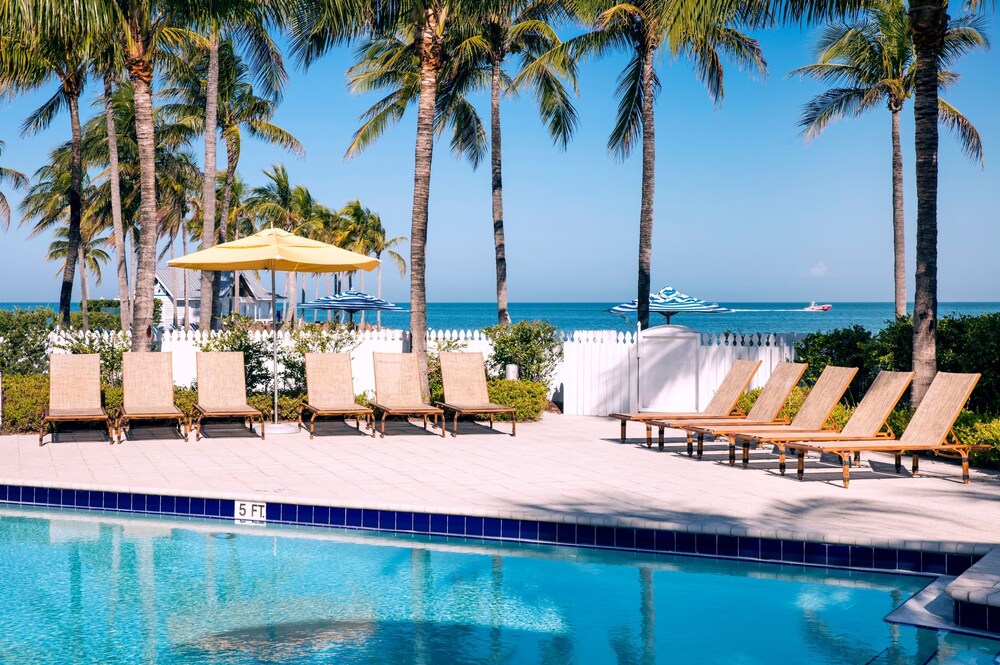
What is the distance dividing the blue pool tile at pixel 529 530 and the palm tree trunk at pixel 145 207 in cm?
795

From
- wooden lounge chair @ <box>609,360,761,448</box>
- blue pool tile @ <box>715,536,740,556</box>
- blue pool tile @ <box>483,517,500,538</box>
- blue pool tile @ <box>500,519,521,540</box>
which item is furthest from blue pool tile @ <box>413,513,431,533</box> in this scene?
wooden lounge chair @ <box>609,360,761,448</box>

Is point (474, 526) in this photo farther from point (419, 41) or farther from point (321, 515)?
point (419, 41)

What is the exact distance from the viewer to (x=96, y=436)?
37.2ft

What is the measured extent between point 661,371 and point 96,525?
9188 mm

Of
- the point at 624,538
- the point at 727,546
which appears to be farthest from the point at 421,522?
the point at 727,546

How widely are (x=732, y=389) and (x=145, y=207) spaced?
883cm

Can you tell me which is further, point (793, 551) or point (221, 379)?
point (221, 379)

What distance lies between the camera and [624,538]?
21.9ft

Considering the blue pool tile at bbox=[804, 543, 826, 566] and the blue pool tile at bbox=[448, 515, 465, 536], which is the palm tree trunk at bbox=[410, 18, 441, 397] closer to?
the blue pool tile at bbox=[448, 515, 465, 536]

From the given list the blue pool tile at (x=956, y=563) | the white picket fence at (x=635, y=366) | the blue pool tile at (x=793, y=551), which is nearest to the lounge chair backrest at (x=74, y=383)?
the white picket fence at (x=635, y=366)

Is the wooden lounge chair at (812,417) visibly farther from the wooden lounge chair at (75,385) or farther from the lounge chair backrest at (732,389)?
the wooden lounge chair at (75,385)

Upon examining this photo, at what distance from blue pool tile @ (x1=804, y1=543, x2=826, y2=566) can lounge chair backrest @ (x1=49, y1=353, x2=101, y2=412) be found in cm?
848

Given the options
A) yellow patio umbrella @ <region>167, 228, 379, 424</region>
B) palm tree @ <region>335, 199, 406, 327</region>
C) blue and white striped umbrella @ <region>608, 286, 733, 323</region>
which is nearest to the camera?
yellow patio umbrella @ <region>167, 228, 379, 424</region>

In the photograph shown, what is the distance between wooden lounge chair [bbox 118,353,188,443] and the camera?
11367mm
